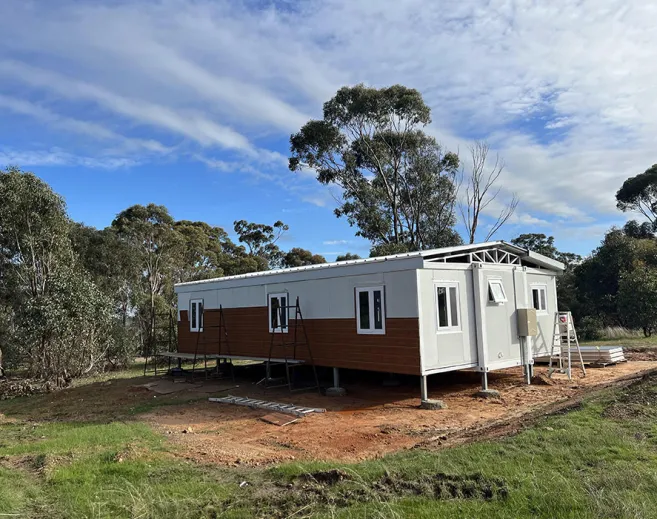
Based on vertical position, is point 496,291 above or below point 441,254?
below

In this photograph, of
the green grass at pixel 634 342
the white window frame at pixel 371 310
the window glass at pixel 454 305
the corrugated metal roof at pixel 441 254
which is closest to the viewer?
the corrugated metal roof at pixel 441 254

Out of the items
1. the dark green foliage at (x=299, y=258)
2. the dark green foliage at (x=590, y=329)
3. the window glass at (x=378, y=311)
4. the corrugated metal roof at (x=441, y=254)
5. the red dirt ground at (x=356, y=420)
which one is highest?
the dark green foliage at (x=299, y=258)

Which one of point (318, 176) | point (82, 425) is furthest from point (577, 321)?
point (82, 425)

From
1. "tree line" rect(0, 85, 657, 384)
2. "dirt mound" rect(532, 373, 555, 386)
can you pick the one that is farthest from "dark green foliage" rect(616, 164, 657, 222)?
"dirt mound" rect(532, 373, 555, 386)

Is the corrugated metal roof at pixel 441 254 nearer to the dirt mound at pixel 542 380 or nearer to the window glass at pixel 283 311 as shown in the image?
the window glass at pixel 283 311

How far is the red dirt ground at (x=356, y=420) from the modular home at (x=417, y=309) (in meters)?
0.92

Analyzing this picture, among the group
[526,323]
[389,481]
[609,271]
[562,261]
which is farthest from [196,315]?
[562,261]

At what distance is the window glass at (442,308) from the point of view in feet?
37.7

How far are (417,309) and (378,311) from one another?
1.19 m

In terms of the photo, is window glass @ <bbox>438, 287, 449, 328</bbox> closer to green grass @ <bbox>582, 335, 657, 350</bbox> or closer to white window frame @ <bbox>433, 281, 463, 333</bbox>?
white window frame @ <bbox>433, 281, 463, 333</bbox>

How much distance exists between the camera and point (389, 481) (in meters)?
5.19

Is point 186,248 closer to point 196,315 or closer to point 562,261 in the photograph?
point 196,315

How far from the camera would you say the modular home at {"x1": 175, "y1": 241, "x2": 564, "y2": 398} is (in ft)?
36.6

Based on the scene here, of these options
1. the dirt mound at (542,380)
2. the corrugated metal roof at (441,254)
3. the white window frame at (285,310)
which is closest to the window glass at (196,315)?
the corrugated metal roof at (441,254)
